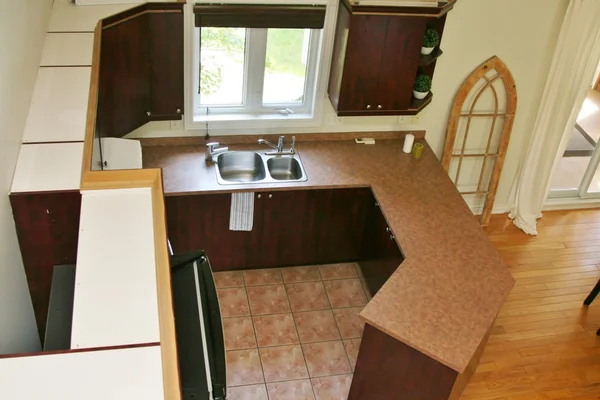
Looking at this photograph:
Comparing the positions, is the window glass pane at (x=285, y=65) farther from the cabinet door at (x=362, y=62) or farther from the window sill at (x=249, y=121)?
the cabinet door at (x=362, y=62)

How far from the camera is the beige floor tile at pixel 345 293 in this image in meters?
4.77

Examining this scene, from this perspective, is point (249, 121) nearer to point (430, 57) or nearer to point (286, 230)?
point (286, 230)

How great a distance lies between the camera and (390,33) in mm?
4301

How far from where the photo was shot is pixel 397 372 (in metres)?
3.56

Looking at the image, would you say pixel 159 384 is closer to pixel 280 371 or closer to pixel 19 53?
pixel 19 53

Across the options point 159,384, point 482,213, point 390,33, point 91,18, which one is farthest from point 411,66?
point 159,384

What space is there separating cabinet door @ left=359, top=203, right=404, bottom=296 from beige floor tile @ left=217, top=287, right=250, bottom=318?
38.4 inches

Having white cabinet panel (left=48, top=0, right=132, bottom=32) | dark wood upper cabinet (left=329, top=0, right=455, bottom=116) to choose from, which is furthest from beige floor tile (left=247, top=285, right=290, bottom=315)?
white cabinet panel (left=48, top=0, right=132, bottom=32)

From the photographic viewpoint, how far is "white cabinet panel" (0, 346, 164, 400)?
167 cm

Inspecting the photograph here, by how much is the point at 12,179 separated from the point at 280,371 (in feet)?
7.84

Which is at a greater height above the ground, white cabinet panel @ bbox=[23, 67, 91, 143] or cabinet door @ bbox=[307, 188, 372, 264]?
white cabinet panel @ bbox=[23, 67, 91, 143]

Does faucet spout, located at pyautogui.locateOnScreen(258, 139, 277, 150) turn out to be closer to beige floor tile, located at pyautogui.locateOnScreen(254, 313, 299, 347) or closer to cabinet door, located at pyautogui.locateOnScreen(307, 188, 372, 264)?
cabinet door, located at pyautogui.locateOnScreen(307, 188, 372, 264)

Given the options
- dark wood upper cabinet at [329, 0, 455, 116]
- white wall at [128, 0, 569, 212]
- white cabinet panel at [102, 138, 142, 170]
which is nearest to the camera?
white cabinet panel at [102, 138, 142, 170]

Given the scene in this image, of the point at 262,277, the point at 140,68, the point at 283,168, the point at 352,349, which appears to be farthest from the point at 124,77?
the point at 352,349
